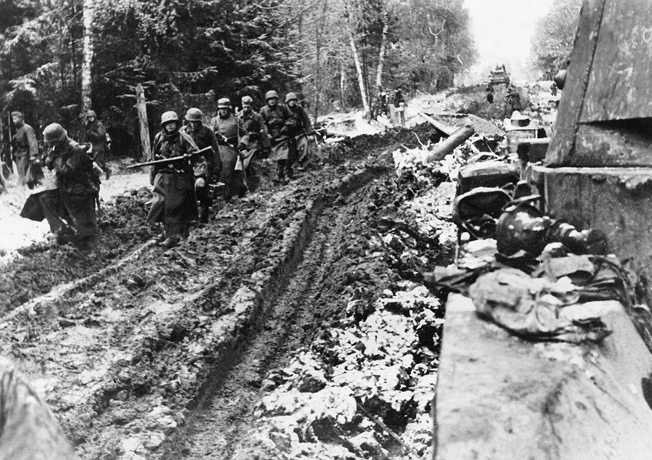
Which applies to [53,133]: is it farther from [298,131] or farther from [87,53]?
[298,131]

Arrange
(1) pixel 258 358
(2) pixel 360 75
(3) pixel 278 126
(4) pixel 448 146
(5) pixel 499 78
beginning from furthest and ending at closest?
(5) pixel 499 78
(3) pixel 278 126
(2) pixel 360 75
(4) pixel 448 146
(1) pixel 258 358

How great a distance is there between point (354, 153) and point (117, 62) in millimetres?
8588

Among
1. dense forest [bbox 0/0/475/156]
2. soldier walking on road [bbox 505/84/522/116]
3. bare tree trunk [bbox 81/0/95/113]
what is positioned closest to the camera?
dense forest [bbox 0/0/475/156]

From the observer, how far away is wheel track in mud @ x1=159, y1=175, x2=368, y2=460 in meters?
3.56

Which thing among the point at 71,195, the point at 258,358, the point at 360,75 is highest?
the point at 360,75

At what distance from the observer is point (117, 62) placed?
8.23 m

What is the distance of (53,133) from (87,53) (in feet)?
4.62

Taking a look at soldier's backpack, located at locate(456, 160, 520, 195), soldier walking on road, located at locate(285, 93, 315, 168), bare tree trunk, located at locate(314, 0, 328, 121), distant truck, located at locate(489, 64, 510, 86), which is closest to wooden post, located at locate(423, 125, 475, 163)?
bare tree trunk, located at locate(314, 0, 328, 121)

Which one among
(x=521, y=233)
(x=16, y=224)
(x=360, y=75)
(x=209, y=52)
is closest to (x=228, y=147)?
(x=209, y=52)

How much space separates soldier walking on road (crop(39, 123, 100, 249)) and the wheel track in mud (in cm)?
269

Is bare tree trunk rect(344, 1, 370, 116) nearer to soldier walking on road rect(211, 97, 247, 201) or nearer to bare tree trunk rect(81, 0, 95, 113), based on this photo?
soldier walking on road rect(211, 97, 247, 201)

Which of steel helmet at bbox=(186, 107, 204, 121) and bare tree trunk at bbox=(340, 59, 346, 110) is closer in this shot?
steel helmet at bbox=(186, 107, 204, 121)

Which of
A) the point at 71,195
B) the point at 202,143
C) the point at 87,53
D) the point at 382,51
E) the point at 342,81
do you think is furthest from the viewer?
the point at 342,81

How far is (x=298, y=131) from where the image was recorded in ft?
43.6
